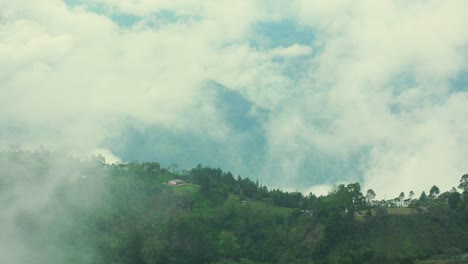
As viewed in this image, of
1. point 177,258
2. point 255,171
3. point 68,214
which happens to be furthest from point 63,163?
point 255,171

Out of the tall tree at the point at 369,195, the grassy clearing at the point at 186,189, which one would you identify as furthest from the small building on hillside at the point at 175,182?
the tall tree at the point at 369,195

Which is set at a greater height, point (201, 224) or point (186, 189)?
point (186, 189)

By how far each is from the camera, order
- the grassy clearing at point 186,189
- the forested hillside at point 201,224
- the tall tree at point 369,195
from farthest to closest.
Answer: the grassy clearing at point 186,189 < the tall tree at point 369,195 < the forested hillside at point 201,224

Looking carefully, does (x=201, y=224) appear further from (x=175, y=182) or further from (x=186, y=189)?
(x=175, y=182)

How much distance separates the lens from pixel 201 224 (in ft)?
246

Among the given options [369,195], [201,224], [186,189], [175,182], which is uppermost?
[175,182]

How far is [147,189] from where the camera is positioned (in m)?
84.2

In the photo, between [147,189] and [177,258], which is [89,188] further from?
[177,258]

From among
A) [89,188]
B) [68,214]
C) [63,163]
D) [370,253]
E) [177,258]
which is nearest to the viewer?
[370,253]

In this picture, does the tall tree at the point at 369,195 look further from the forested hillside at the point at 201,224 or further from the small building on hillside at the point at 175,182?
the small building on hillside at the point at 175,182

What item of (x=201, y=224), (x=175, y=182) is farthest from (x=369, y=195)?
(x=175, y=182)

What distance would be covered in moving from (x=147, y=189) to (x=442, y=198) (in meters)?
41.9

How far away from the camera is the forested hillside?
2635 inches

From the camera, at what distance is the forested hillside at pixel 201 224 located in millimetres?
66938
